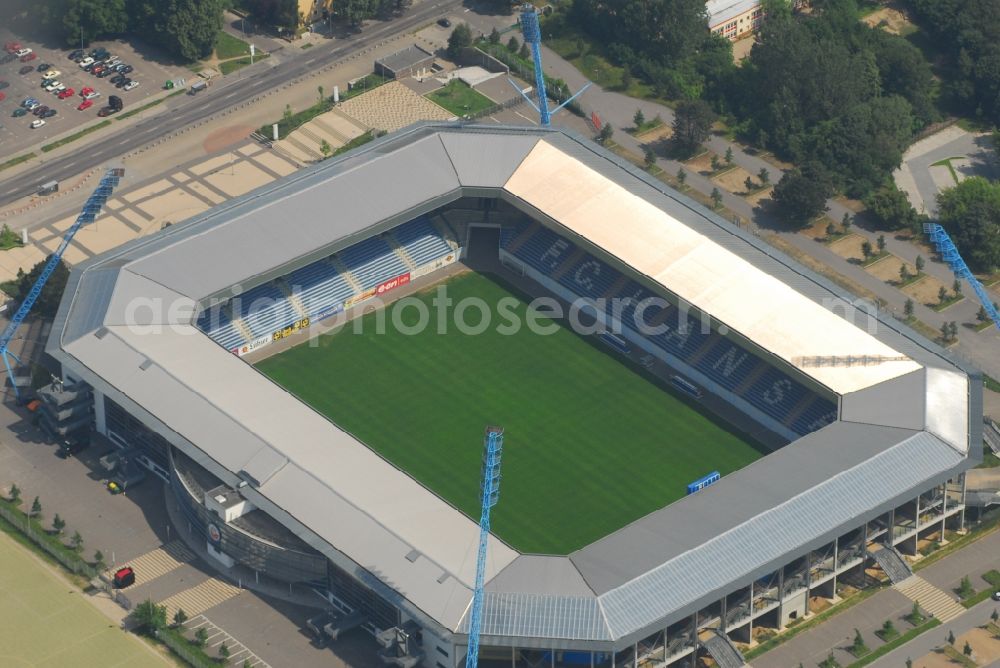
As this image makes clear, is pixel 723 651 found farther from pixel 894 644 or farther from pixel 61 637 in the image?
pixel 61 637

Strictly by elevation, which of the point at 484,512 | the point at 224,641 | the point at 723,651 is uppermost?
the point at 484,512

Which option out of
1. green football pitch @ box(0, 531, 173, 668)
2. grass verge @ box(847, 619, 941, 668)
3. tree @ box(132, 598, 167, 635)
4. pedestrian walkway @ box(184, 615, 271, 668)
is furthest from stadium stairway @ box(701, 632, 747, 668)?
tree @ box(132, 598, 167, 635)

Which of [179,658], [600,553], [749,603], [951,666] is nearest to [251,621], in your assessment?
[179,658]

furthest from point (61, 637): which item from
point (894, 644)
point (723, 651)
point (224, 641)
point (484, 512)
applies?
point (894, 644)

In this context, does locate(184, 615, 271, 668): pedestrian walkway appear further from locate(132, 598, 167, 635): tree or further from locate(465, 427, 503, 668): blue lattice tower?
locate(465, 427, 503, 668): blue lattice tower

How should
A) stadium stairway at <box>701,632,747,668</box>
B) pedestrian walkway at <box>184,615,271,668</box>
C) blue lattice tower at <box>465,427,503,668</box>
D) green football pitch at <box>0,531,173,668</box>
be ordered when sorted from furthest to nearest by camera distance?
pedestrian walkway at <box>184,615,271,668</box> → green football pitch at <box>0,531,173,668</box> → stadium stairway at <box>701,632,747,668</box> → blue lattice tower at <box>465,427,503,668</box>
